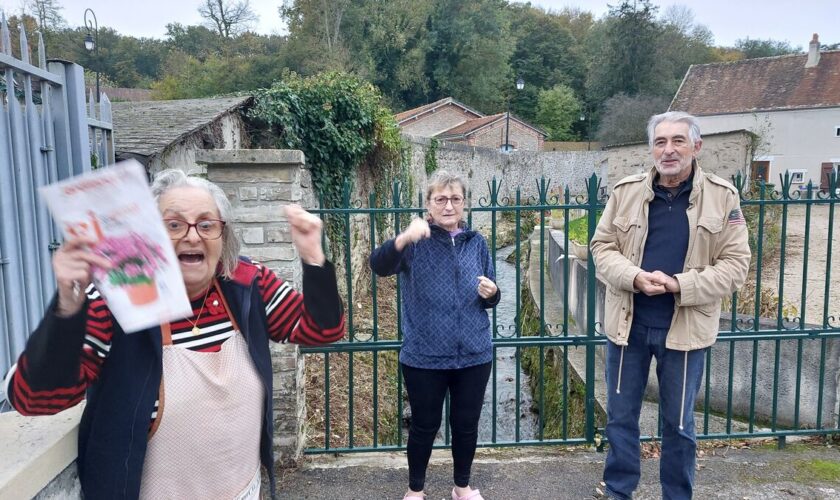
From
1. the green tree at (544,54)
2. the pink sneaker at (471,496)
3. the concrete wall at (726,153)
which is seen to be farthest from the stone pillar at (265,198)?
the green tree at (544,54)

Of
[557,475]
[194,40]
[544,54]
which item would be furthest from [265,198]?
[544,54]

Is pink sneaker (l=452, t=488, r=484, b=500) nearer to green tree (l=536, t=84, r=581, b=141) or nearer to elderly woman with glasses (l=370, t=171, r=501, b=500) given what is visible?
elderly woman with glasses (l=370, t=171, r=501, b=500)

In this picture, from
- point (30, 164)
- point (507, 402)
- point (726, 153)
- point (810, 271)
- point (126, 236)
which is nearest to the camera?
point (126, 236)

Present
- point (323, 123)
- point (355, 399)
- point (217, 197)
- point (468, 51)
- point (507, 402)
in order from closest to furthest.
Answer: point (217, 197) → point (355, 399) → point (507, 402) → point (323, 123) → point (468, 51)

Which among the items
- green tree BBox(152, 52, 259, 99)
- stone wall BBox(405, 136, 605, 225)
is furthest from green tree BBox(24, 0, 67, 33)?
stone wall BBox(405, 136, 605, 225)

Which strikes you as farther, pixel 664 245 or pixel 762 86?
pixel 762 86

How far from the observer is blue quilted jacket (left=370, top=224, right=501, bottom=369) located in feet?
8.77

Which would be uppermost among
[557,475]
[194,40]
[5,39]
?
[194,40]

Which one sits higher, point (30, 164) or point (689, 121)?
point (689, 121)

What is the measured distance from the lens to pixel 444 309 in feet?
8.81

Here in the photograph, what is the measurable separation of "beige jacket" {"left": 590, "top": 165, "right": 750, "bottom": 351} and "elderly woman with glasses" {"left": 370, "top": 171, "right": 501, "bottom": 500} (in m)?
0.60

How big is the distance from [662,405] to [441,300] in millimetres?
1191

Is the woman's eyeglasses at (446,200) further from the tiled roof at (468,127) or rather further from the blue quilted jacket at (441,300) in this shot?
the tiled roof at (468,127)

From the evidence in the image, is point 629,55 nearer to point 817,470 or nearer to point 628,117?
point 628,117
